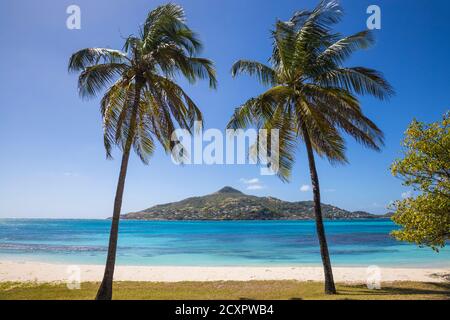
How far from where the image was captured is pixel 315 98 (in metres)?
12.0

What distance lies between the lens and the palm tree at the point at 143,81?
10508 mm

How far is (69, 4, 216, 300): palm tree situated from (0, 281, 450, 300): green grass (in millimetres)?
2685

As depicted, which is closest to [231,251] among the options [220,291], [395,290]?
[220,291]

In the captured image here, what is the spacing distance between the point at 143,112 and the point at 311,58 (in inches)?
253

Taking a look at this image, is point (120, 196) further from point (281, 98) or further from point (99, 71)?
point (281, 98)

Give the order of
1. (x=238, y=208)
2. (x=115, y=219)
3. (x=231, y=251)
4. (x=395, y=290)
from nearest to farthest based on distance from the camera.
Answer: (x=115, y=219), (x=395, y=290), (x=231, y=251), (x=238, y=208)

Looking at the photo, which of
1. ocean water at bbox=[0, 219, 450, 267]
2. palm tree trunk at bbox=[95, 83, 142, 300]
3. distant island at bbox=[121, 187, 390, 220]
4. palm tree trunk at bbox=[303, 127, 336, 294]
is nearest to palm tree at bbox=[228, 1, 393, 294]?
palm tree trunk at bbox=[303, 127, 336, 294]

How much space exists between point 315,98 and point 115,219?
804 centimetres

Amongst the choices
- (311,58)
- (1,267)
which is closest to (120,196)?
(311,58)

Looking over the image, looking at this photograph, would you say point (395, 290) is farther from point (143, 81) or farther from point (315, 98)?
point (143, 81)

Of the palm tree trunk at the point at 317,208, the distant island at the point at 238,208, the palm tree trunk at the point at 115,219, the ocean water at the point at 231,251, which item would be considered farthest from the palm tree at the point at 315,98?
the distant island at the point at 238,208

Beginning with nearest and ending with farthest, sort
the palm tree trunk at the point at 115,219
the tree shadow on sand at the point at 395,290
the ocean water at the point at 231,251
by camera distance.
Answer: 1. the palm tree trunk at the point at 115,219
2. the tree shadow on sand at the point at 395,290
3. the ocean water at the point at 231,251

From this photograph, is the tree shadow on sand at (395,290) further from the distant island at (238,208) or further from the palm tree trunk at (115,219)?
the distant island at (238,208)

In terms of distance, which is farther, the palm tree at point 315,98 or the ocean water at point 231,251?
the ocean water at point 231,251
